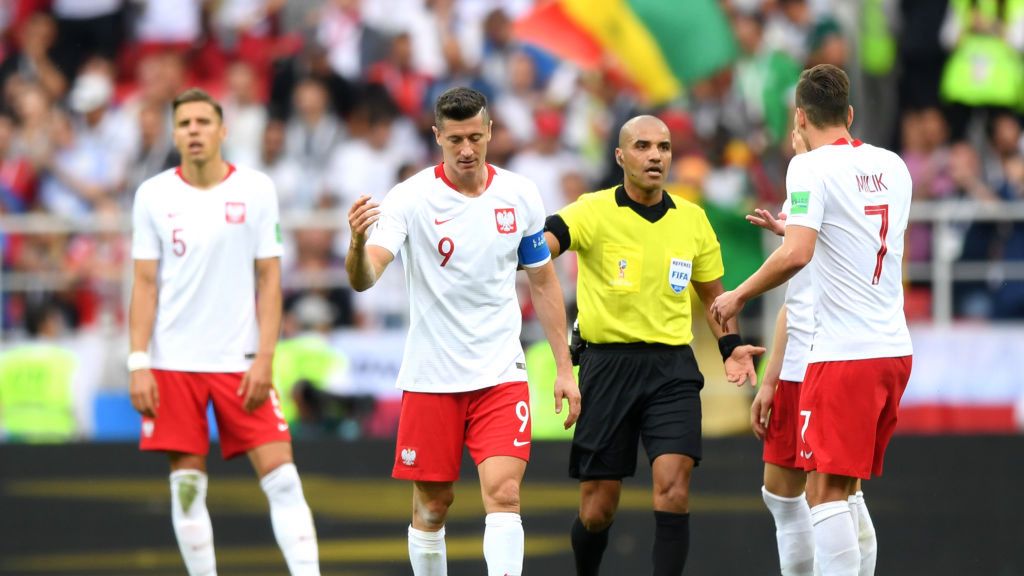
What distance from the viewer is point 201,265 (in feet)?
28.7

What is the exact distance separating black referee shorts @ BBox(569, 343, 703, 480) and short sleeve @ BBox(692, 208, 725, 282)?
389 mm

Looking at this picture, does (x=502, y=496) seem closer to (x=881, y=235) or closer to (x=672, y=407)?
(x=672, y=407)

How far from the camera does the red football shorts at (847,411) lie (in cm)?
741

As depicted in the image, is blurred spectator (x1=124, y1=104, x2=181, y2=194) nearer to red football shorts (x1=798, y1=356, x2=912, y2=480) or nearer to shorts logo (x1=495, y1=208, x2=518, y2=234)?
shorts logo (x1=495, y1=208, x2=518, y2=234)

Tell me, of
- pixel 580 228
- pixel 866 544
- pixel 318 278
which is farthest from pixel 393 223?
pixel 318 278

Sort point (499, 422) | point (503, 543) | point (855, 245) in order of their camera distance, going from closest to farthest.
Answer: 1. point (855, 245)
2. point (503, 543)
3. point (499, 422)

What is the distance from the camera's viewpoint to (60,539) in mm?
11984

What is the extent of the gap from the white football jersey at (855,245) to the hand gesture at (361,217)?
1857 mm

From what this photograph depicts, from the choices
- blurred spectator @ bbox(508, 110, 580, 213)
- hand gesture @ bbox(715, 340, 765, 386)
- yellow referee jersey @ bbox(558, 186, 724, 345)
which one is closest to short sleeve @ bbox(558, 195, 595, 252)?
yellow referee jersey @ bbox(558, 186, 724, 345)

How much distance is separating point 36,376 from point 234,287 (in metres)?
5.08

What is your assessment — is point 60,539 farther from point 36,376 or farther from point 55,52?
point 55,52

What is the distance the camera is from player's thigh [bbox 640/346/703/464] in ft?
27.1

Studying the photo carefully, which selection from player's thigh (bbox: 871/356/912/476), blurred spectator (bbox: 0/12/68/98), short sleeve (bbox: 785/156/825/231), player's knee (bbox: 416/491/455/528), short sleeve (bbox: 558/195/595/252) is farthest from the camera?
blurred spectator (bbox: 0/12/68/98)

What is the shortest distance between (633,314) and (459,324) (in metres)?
1.02
